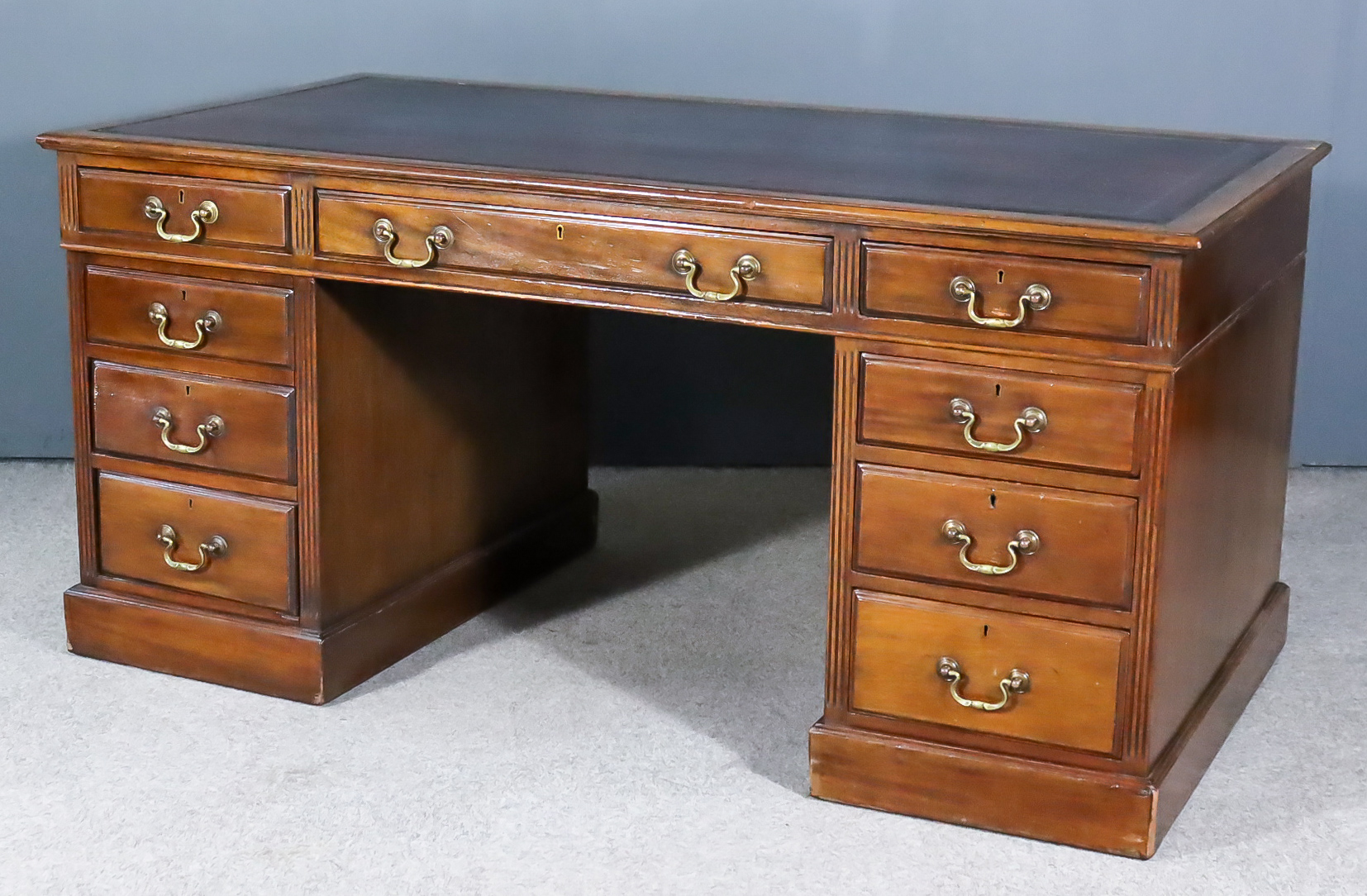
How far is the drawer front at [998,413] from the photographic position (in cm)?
207

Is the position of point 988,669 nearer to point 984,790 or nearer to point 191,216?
point 984,790

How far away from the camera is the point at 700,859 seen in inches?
85.2

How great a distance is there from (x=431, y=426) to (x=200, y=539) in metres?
0.38

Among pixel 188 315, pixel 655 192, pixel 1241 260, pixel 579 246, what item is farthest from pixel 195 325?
pixel 1241 260

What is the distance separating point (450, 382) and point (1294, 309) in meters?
1.25

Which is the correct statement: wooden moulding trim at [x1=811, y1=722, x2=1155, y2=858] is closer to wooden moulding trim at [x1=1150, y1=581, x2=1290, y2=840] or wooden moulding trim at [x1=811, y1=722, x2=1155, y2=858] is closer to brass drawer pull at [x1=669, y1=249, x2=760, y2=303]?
wooden moulding trim at [x1=1150, y1=581, x2=1290, y2=840]

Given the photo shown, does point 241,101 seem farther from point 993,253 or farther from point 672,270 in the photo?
point 993,253

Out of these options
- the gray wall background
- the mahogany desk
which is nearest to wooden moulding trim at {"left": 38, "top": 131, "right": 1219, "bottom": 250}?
the mahogany desk

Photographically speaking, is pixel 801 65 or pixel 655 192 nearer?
pixel 655 192

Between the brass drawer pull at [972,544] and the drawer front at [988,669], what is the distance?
0.19ft

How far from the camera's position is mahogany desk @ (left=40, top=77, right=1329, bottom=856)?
82.6 inches

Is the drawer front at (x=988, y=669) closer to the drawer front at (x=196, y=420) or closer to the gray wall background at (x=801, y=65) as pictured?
the drawer front at (x=196, y=420)

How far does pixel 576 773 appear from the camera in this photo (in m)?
2.37

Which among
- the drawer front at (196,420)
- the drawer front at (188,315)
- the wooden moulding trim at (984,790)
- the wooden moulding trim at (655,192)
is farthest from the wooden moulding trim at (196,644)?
the wooden moulding trim at (984,790)
